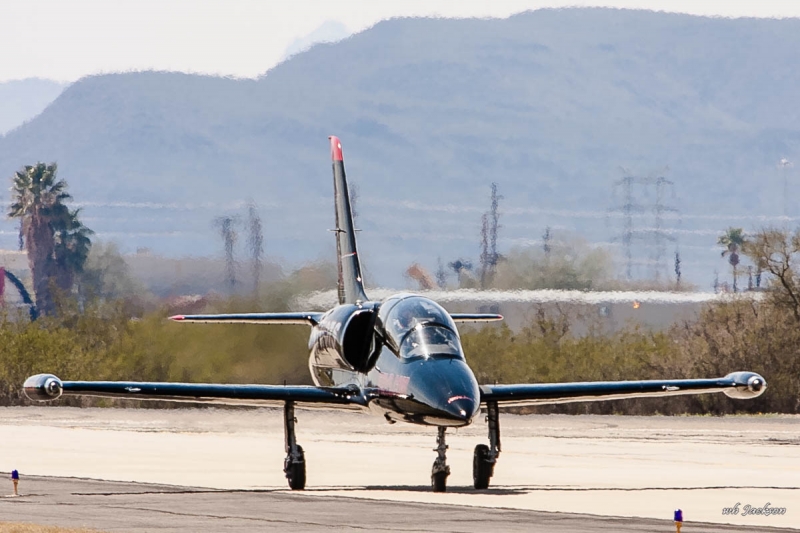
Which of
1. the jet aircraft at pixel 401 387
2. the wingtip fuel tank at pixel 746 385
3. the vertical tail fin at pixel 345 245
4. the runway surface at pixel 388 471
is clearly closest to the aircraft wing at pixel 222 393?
the jet aircraft at pixel 401 387

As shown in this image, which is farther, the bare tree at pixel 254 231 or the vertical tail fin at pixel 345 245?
the bare tree at pixel 254 231

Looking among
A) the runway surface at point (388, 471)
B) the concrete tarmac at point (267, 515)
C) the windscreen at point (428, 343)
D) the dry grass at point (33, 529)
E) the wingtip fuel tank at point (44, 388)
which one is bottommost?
the runway surface at point (388, 471)

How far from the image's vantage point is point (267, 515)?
2148 centimetres

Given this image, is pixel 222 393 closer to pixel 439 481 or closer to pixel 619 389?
pixel 439 481

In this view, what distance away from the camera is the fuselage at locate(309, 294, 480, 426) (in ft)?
77.8

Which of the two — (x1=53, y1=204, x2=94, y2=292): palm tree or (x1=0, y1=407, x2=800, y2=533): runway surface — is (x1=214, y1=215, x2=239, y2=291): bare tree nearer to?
(x1=0, y1=407, x2=800, y2=533): runway surface

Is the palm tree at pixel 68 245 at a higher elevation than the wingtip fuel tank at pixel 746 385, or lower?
higher

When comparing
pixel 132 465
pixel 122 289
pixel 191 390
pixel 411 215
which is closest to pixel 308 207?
pixel 122 289

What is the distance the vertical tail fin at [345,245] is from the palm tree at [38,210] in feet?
256

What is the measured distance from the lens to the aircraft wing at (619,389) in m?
26.2

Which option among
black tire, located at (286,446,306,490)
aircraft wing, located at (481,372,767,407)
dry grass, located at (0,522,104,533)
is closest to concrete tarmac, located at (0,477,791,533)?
dry grass, located at (0,522,104,533)

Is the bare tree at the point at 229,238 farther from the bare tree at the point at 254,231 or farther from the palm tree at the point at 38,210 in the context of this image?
the palm tree at the point at 38,210

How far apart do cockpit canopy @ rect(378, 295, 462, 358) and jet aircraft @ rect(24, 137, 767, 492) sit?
0.7 inches

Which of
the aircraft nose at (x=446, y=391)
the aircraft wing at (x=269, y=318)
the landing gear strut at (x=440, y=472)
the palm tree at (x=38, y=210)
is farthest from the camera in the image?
the palm tree at (x=38, y=210)
